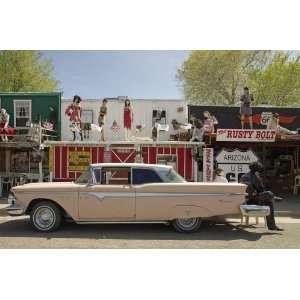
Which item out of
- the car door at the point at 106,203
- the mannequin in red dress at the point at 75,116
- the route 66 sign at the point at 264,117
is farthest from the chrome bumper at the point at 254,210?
the route 66 sign at the point at 264,117

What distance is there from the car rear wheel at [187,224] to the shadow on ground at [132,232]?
0.45 ft

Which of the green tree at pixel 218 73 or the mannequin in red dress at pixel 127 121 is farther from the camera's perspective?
the green tree at pixel 218 73

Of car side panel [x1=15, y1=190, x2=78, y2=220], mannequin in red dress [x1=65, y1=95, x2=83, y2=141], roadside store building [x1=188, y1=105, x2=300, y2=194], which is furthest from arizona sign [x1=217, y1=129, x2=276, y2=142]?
car side panel [x1=15, y1=190, x2=78, y2=220]

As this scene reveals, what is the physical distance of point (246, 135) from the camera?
1552cm

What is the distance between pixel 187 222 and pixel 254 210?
1.50 m

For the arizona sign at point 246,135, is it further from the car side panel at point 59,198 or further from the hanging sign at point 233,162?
the car side panel at point 59,198

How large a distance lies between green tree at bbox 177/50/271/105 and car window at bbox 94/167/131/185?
2395 centimetres

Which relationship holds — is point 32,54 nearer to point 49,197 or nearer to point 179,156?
point 179,156

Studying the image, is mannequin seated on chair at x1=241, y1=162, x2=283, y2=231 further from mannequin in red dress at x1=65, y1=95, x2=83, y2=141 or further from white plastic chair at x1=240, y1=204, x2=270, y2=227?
mannequin in red dress at x1=65, y1=95, x2=83, y2=141

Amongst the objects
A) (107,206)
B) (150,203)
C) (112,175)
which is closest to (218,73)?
(112,175)

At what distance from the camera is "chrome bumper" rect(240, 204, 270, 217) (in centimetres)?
890

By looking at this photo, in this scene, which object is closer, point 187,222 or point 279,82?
point 187,222

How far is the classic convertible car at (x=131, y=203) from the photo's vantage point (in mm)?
8867

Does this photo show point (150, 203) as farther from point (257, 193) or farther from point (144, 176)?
point (257, 193)
